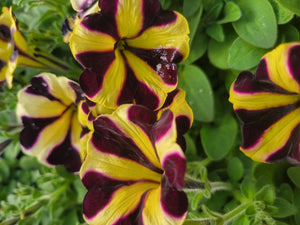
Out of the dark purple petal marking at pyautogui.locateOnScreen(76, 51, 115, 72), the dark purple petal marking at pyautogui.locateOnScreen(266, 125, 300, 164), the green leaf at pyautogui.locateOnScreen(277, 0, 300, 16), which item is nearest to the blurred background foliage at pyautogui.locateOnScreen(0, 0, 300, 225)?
the green leaf at pyautogui.locateOnScreen(277, 0, 300, 16)

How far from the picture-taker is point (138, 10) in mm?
661

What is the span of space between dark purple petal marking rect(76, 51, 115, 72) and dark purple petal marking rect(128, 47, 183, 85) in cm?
6

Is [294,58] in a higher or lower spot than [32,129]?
higher

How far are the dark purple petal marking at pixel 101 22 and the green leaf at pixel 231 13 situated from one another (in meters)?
0.26

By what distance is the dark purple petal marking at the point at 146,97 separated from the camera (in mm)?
684

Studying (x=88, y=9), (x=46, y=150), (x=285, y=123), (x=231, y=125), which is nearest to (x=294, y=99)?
(x=285, y=123)

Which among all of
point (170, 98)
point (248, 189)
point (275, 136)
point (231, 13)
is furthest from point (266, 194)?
point (231, 13)

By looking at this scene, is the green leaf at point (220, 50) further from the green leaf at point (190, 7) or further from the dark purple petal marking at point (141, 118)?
the dark purple petal marking at point (141, 118)

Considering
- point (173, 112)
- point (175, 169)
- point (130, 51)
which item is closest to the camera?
point (175, 169)

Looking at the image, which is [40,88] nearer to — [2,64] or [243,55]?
[2,64]

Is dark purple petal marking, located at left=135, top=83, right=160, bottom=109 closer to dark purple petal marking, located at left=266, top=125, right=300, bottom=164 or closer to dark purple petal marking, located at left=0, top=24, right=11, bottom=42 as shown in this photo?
dark purple petal marking, located at left=266, top=125, right=300, bottom=164

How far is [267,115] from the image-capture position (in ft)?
2.09

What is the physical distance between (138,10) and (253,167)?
407 mm

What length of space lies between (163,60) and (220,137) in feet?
0.82
